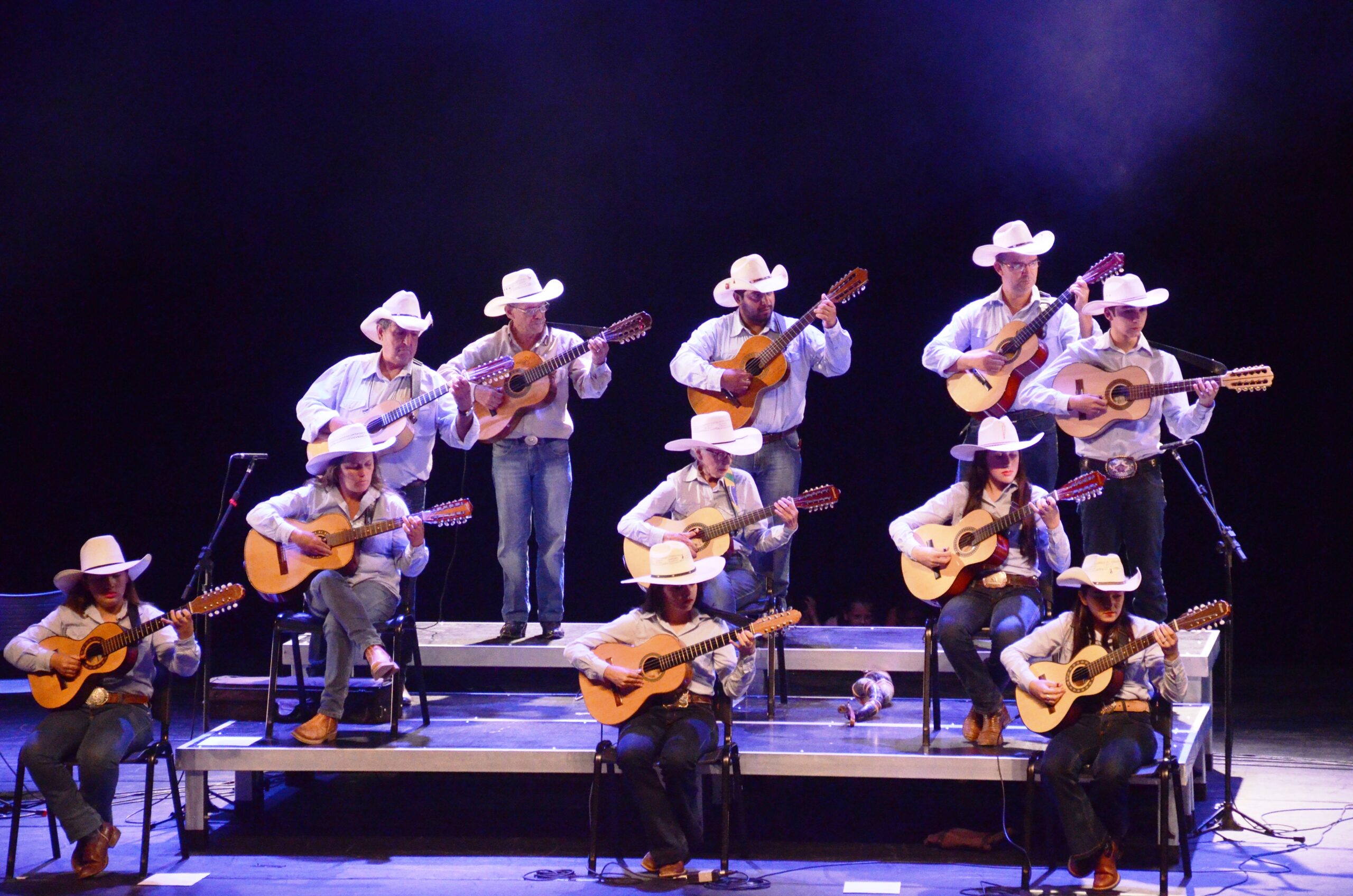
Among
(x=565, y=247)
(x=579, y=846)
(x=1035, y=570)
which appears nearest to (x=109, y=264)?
(x=565, y=247)

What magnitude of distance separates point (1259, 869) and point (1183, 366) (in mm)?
4360

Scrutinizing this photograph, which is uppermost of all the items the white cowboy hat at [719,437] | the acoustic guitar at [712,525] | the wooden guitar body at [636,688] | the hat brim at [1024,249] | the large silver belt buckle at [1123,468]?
the hat brim at [1024,249]

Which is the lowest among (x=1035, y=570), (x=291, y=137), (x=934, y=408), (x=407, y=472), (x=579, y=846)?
(x=579, y=846)

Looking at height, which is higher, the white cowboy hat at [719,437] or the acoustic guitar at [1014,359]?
the acoustic guitar at [1014,359]

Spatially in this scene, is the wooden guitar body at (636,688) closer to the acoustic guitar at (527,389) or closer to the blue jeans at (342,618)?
the blue jeans at (342,618)

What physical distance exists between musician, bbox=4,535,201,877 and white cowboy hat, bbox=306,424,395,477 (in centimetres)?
87

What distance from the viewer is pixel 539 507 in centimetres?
745

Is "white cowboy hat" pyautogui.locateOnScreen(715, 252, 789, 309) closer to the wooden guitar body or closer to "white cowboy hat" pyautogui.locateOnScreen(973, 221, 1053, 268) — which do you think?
"white cowboy hat" pyautogui.locateOnScreen(973, 221, 1053, 268)

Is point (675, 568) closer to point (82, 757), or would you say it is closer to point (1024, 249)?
point (1024, 249)

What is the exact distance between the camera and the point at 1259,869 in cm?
564

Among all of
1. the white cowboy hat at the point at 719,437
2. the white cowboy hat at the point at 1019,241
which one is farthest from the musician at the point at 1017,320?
the white cowboy hat at the point at 719,437

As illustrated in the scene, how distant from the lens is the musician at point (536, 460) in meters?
7.34

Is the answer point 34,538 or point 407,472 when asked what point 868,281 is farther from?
point 34,538

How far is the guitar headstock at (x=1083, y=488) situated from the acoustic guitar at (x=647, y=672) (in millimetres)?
1252
